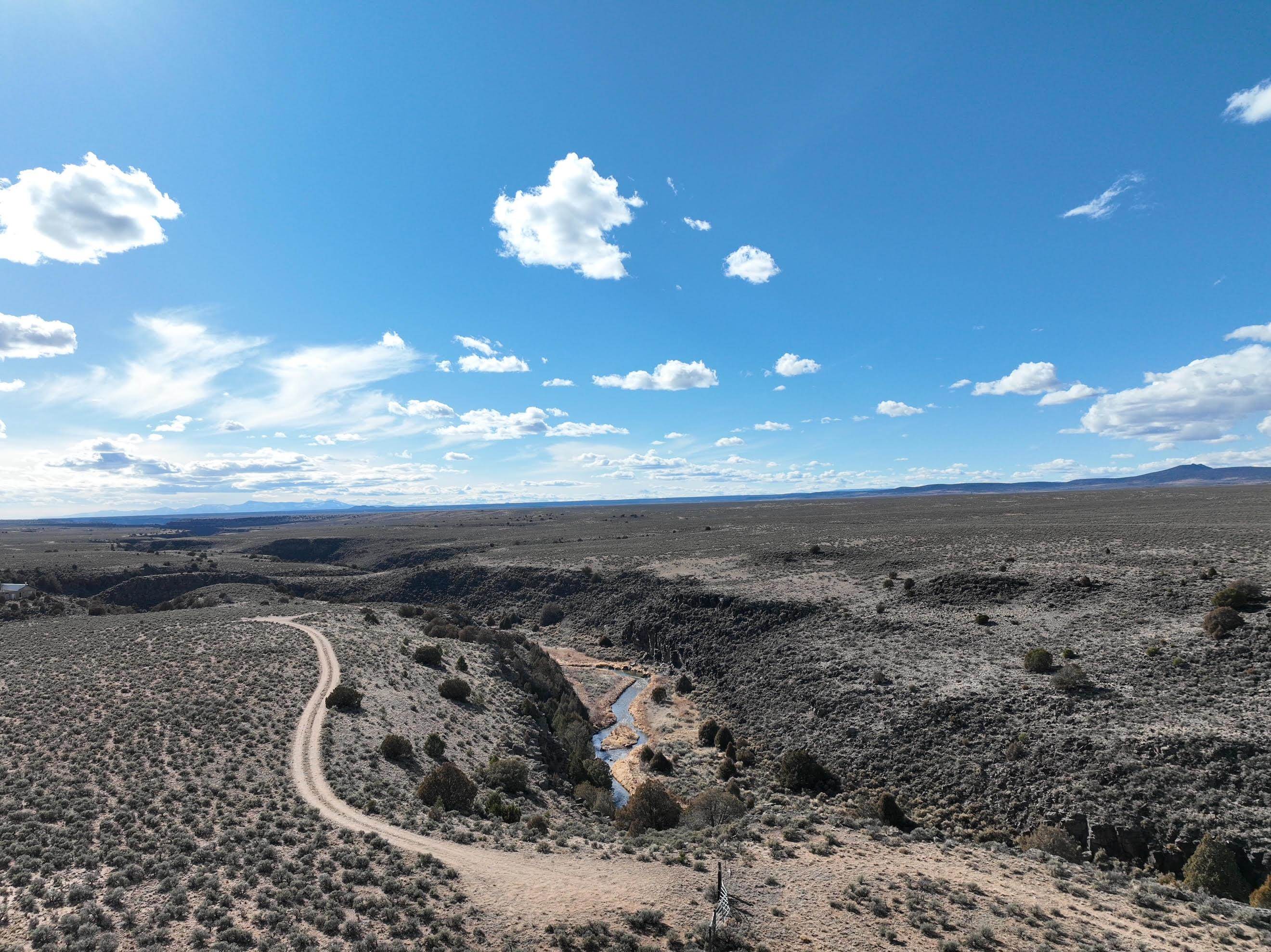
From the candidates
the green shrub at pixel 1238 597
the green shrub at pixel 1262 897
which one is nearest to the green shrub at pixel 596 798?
the green shrub at pixel 1262 897

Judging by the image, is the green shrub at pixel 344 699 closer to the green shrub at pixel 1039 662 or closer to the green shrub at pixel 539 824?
the green shrub at pixel 539 824

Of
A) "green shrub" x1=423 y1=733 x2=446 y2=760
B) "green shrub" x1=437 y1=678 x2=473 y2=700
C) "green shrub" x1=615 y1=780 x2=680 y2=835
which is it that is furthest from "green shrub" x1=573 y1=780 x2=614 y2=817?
"green shrub" x1=437 y1=678 x2=473 y2=700

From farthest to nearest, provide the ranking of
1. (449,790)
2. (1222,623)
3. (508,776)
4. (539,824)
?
(1222,623)
(508,776)
(449,790)
(539,824)

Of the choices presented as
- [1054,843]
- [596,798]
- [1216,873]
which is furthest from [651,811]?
[1216,873]

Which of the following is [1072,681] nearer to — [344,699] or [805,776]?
[805,776]

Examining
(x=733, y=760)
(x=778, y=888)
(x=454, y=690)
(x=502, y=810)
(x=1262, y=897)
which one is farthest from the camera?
(x=454, y=690)
